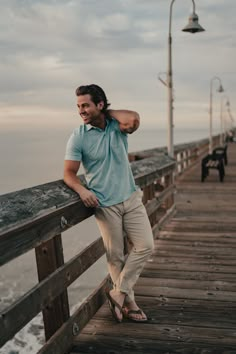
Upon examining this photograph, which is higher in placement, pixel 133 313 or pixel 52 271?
pixel 52 271

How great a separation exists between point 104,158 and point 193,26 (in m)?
8.08

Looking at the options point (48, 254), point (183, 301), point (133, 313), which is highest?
point (48, 254)

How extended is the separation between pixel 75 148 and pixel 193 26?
26.9ft

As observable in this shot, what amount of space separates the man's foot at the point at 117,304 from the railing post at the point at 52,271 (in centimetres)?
59

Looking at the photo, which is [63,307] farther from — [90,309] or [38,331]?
[38,331]

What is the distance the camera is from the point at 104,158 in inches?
128

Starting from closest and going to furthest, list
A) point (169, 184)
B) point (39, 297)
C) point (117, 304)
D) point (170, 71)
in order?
point (39, 297)
point (117, 304)
point (169, 184)
point (170, 71)

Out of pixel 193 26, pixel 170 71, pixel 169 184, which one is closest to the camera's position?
pixel 169 184

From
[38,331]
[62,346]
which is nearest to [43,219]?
[62,346]

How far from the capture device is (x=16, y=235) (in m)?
2.22

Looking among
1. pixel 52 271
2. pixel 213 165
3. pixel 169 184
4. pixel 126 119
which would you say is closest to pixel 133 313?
pixel 52 271

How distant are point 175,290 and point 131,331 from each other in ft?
3.48

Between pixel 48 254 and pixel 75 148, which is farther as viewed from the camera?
pixel 75 148

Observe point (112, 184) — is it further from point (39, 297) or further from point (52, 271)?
point (39, 297)
